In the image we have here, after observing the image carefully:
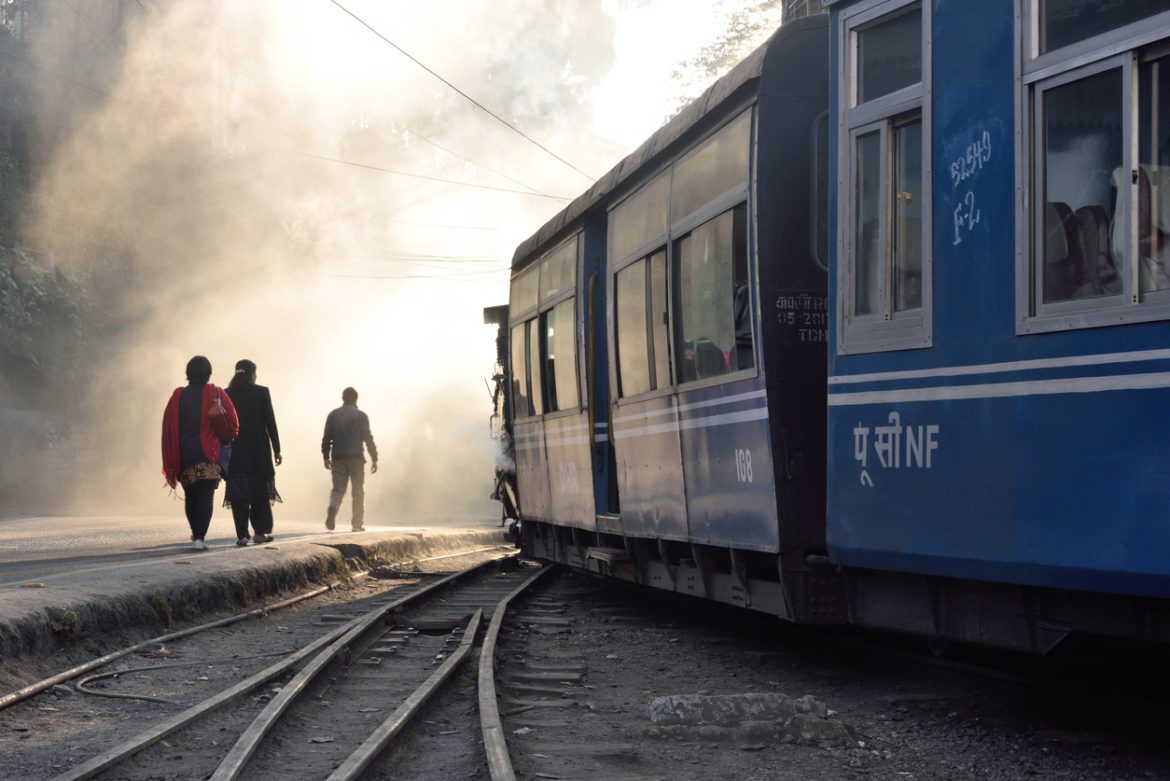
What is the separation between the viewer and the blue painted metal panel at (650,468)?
8.46 m

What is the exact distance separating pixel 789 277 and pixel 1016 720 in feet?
7.76

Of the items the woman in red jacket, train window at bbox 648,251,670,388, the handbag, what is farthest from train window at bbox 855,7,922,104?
the handbag

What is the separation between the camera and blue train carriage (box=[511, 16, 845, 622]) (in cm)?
684

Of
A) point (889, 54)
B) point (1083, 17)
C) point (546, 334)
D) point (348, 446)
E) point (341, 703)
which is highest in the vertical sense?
point (889, 54)

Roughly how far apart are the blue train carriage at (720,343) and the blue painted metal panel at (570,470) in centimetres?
7

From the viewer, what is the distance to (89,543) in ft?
50.1

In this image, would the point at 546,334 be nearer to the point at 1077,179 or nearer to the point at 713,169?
the point at 713,169

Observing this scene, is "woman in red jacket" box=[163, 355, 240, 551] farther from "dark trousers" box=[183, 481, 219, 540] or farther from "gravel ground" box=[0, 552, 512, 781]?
"gravel ground" box=[0, 552, 512, 781]

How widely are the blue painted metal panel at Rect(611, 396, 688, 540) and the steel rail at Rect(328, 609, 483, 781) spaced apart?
57.6 inches

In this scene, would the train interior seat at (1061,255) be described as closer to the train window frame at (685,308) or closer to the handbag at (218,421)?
the train window frame at (685,308)

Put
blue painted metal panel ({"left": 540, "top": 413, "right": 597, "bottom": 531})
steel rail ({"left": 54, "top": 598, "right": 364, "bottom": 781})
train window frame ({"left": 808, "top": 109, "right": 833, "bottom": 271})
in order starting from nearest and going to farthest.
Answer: steel rail ({"left": 54, "top": 598, "right": 364, "bottom": 781}), train window frame ({"left": 808, "top": 109, "right": 833, "bottom": 271}), blue painted metal panel ({"left": 540, "top": 413, "right": 597, "bottom": 531})

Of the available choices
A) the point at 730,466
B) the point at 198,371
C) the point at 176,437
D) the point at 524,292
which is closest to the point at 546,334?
the point at 524,292

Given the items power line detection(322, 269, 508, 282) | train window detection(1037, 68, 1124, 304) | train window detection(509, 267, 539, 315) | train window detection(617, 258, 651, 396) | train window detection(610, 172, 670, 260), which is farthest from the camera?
power line detection(322, 269, 508, 282)

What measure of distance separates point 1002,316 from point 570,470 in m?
6.77
